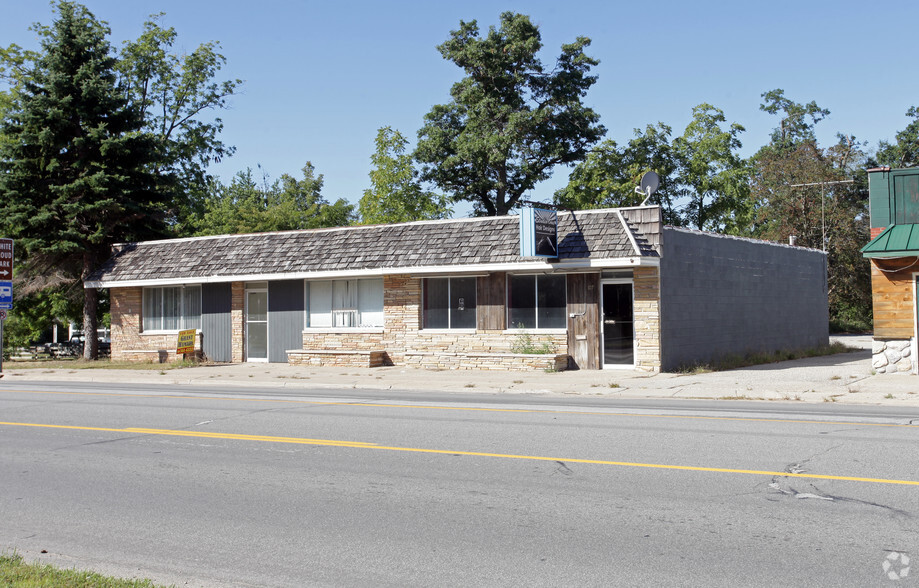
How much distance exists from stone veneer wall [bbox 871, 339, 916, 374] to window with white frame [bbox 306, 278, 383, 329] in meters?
13.1

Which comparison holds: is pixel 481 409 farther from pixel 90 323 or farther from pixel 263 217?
pixel 263 217

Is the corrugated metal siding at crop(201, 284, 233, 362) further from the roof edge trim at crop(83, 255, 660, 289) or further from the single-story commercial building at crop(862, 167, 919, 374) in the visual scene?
the single-story commercial building at crop(862, 167, 919, 374)

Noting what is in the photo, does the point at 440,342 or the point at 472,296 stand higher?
the point at 472,296

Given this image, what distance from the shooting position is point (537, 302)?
22094 mm

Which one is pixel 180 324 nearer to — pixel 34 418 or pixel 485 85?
pixel 34 418

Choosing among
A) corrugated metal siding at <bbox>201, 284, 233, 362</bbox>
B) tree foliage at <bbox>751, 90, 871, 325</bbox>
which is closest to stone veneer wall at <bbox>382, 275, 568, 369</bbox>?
corrugated metal siding at <bbox>201, 284, 233, 362</bbox>

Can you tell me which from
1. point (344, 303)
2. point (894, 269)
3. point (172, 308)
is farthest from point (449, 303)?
point (894, 269)

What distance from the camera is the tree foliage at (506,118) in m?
43.2

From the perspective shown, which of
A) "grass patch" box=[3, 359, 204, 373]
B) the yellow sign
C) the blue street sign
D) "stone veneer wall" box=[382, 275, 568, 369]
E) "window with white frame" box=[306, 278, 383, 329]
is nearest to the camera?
the blue street sign

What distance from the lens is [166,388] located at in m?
20.0

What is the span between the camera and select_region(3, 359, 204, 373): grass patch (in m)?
25.7

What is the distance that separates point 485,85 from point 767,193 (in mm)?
20611

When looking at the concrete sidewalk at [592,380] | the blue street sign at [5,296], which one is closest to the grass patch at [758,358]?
the concrete sidewalk at [592,380]

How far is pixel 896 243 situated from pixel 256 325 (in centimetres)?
1821
